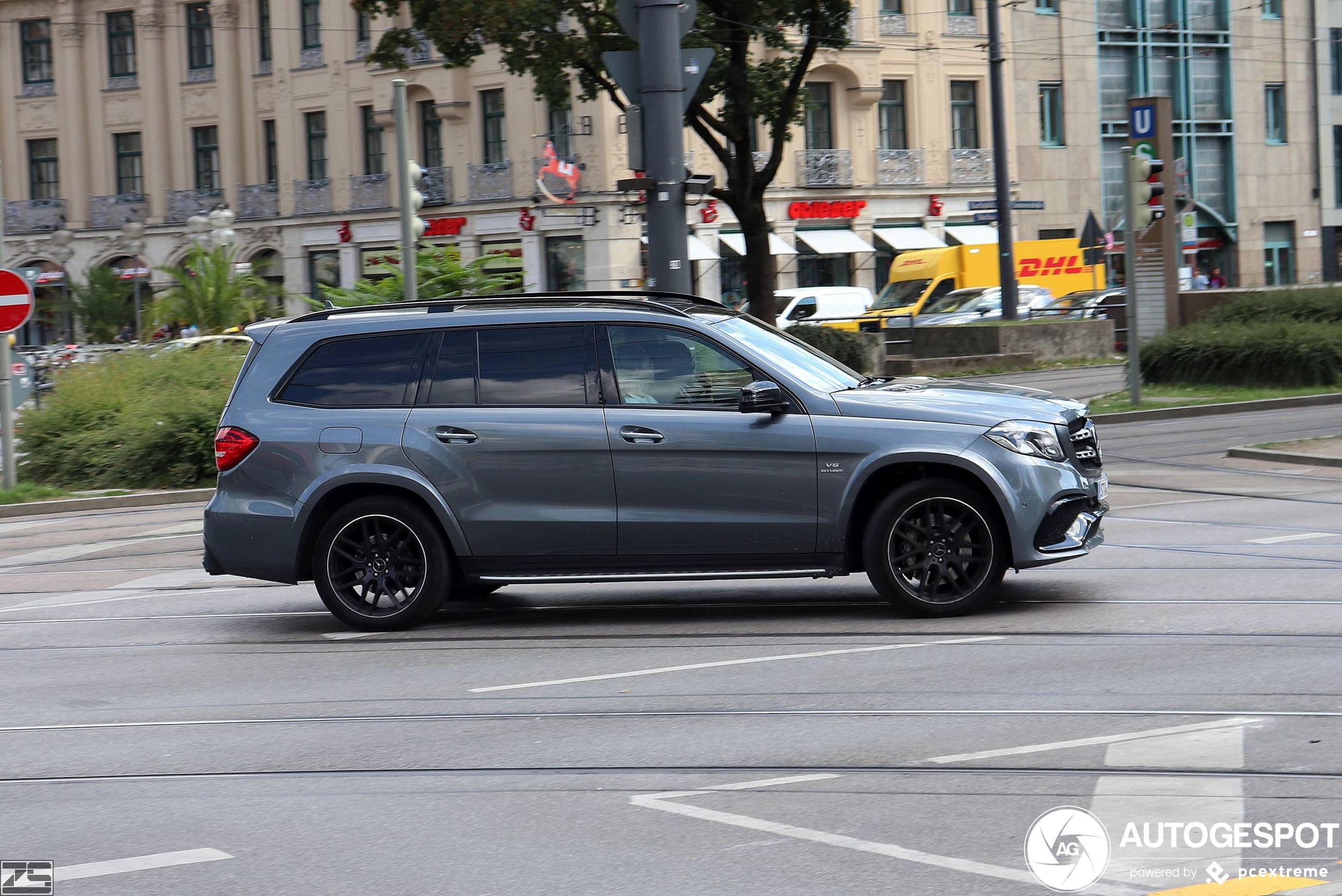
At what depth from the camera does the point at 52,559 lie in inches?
527

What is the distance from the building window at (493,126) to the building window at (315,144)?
21.0ft

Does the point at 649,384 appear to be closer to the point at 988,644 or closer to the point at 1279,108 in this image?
the point at 988,644

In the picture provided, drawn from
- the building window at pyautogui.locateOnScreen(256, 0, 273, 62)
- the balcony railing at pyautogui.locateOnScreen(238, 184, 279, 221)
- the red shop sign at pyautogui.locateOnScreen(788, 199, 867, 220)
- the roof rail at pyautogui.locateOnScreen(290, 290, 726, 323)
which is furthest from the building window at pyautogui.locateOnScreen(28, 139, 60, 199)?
the roof rail at pyautogui.locateOnScreen(290, 290, 726, 323)

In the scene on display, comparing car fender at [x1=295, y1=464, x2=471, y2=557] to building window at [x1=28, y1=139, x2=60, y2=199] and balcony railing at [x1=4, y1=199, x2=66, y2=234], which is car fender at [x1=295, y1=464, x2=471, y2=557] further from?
building window at [x1=28, y1=139, x2=60, y2=199]

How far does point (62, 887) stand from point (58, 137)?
53.1 meters

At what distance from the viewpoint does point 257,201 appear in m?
51.0

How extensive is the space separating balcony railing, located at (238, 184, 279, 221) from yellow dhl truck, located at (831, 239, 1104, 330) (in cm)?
1963

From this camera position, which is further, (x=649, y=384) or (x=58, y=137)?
(x=58, y=137)

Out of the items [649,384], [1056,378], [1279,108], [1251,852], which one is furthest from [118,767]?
[1279,108]

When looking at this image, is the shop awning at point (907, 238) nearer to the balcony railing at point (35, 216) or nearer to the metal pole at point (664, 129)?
the balcony railing at point (35, 216)

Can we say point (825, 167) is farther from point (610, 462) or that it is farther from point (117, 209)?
point (610, 462)

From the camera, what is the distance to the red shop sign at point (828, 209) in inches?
1875

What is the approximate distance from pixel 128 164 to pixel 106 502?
126ft

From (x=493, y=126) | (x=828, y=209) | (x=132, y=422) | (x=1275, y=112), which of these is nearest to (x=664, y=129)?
(x=132, y=422)
